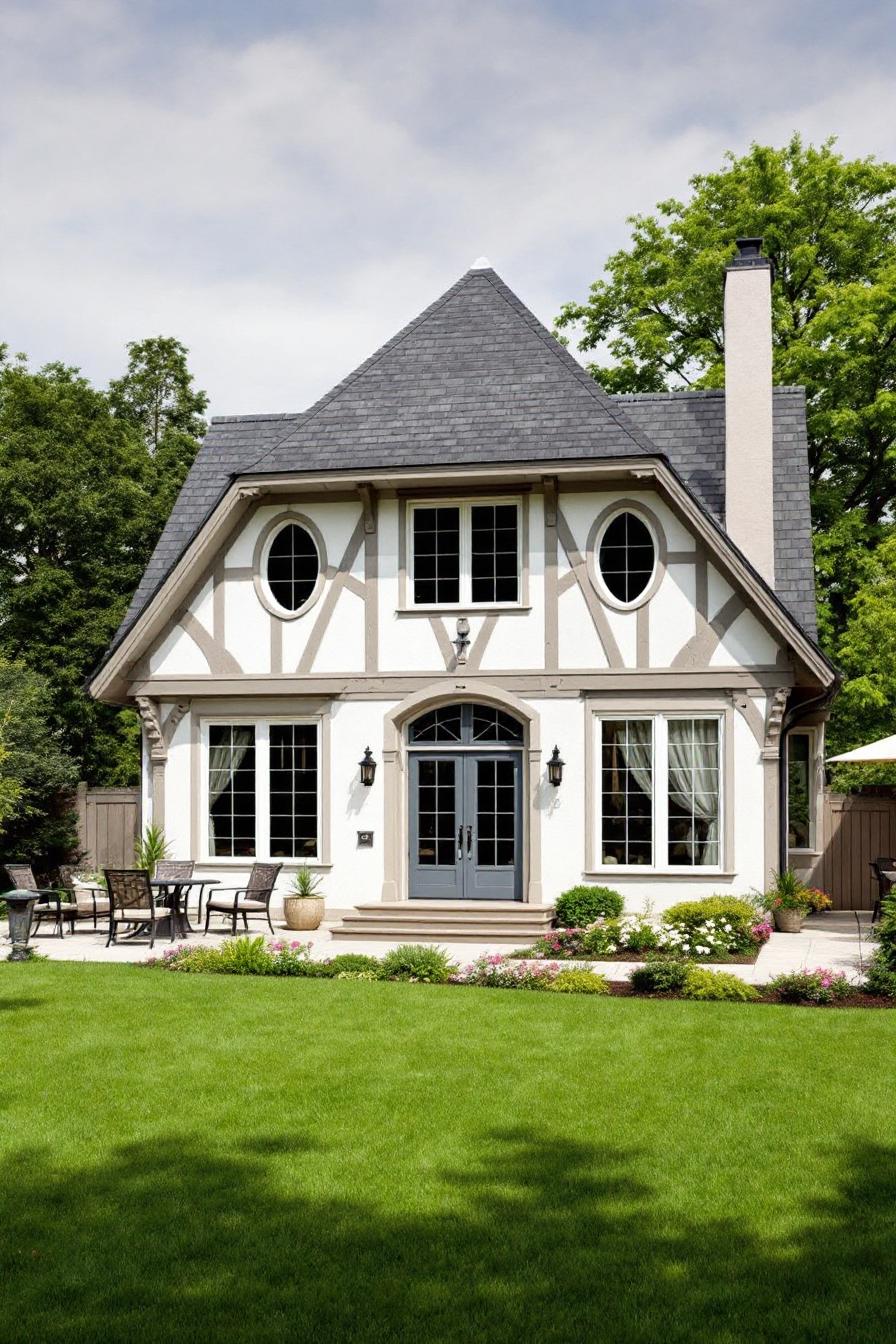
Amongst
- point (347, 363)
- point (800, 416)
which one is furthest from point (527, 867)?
point (347, 363)

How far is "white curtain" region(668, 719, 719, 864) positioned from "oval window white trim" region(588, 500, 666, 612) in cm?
168

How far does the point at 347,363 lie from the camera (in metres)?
25.8

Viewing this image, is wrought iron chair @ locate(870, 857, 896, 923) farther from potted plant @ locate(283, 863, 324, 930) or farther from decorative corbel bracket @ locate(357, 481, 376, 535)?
decorative corbel bracket @ locate(357, 481, 376, 535)

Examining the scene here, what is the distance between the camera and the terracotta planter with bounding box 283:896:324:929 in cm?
1756

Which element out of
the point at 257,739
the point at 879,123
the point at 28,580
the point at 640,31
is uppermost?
the point at 879,123

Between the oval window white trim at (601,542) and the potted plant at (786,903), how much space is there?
13.0ft

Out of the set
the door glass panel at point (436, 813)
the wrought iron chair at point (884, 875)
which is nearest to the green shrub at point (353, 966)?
the door glass panel at point (436, 813)

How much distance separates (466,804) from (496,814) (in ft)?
1.38

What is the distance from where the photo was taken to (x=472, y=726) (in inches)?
714

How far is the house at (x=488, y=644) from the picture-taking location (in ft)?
56.9

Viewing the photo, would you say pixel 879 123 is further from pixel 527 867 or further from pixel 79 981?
pixel 79 981

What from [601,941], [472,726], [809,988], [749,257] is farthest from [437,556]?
[809,988]

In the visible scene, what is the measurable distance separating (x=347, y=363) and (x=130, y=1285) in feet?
73.0

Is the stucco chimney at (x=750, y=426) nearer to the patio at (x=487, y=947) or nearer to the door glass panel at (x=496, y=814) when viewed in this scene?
the door glass panel at (x=496, y=814)
